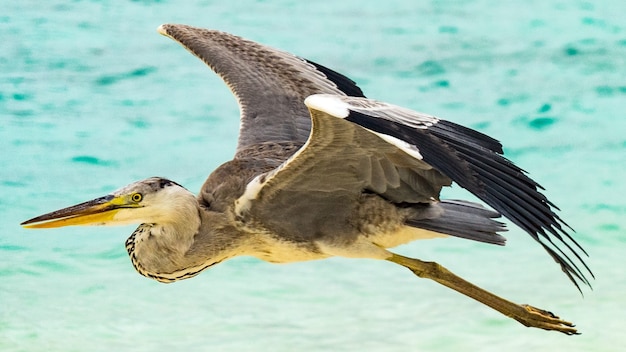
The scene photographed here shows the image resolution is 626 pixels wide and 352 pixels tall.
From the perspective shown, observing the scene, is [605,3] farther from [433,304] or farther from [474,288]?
[474,288]

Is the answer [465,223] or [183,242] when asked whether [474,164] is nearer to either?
[465,223]

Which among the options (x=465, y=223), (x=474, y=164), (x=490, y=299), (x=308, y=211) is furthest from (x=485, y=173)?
(x=490, y=299)

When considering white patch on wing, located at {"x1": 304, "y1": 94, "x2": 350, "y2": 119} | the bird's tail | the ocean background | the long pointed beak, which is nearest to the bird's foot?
the bird's tail

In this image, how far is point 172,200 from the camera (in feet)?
13.9

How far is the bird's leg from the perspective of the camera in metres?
4.55

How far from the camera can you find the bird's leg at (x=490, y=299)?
455 cm

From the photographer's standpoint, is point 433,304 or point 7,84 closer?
point 433,304

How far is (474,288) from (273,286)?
2582 millimetres

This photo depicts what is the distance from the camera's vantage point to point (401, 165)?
4137mm

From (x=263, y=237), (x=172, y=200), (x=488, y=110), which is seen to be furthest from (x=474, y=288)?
(x=488, y=110)

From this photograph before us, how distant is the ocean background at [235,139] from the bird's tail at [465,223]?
77.0 inches

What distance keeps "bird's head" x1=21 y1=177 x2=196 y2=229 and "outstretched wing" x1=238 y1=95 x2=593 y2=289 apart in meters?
0.24

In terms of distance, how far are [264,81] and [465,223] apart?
1326mm

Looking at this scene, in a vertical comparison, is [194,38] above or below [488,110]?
below
